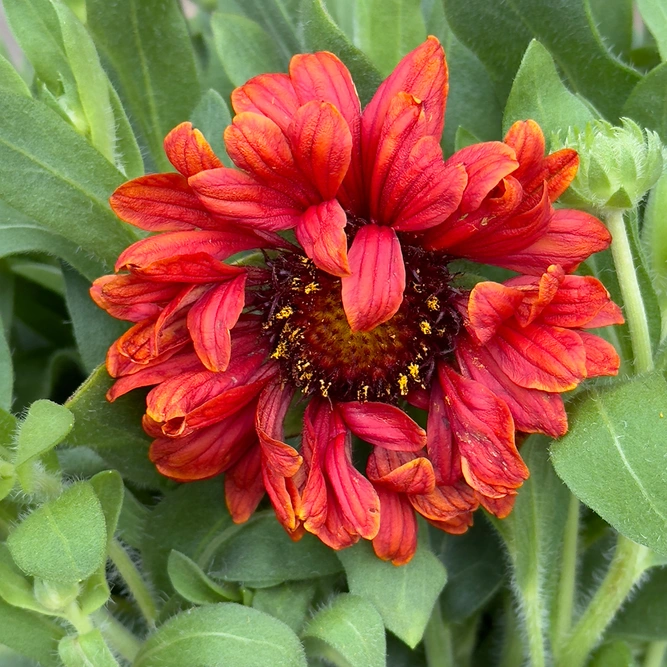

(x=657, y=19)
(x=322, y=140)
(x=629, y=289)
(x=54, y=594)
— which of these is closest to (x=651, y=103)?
(x=657, y=19)

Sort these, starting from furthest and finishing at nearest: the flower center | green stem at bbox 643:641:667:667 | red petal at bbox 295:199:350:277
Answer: green stem at bbox 643:641:667:667, the flower center, red petal at bbox 295:199:350:277

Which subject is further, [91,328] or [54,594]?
[91,328]

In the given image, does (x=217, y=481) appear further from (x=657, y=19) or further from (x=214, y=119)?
(x=657, y=19)

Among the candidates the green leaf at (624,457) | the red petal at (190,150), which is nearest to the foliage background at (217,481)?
the green leaf at (624,457)

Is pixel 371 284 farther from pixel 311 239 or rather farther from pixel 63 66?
→ pixel 63 66

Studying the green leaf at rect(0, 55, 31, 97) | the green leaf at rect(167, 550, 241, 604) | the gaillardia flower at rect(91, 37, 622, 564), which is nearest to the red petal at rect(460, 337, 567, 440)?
the gaillardia flower at rect(91, 37, 622, 564)

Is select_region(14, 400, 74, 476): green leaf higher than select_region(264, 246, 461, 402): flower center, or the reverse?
select_region(14, 400, 74, 476): green leaf

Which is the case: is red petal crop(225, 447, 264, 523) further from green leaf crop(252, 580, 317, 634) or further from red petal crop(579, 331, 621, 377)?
red petal crop(579, 331, 621, 377)
